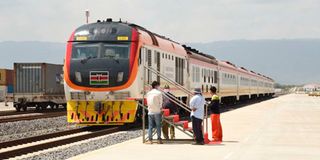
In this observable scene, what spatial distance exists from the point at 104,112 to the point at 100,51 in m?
2.20

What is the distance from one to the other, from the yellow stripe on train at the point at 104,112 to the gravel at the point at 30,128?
165cm

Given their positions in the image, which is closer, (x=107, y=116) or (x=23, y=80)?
(x=107, y=116)

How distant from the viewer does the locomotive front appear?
20.1m

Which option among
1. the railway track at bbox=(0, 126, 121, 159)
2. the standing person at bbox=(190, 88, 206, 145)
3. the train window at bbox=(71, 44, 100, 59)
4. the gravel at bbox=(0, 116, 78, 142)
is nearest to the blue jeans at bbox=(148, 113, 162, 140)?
the standing person at bbox=(190, 88, 206, 145)

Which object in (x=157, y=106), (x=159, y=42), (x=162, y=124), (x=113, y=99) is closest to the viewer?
(x=157, y=106)

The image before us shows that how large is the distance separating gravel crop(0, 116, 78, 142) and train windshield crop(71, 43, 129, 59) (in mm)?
3178

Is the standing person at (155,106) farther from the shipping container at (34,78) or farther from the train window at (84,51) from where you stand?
the shipping container at (34,78)

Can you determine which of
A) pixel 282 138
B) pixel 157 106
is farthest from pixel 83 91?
pixel 282 138

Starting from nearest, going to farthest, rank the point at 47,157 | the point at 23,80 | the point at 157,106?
the point at 47,157 < the point at 157,106 < the point at 23,80

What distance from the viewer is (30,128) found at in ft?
→ 75.9

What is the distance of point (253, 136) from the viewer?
56.9 feet

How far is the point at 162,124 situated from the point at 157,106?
4.45 feet

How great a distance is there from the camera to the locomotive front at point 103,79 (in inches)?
790

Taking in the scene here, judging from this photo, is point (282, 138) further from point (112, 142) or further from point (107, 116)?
point (107, 116)
